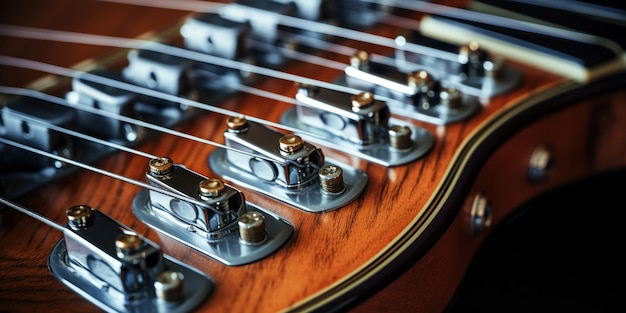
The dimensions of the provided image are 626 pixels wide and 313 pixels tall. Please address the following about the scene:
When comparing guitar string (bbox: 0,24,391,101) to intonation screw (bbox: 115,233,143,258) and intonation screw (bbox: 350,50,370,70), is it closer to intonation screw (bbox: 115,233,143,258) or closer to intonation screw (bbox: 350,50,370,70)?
intonation screw (bbox: 350,50,370,70)

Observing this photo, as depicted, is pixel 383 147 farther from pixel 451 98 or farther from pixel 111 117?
pixel 111 117

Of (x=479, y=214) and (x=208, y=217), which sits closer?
(x=208, y=217)

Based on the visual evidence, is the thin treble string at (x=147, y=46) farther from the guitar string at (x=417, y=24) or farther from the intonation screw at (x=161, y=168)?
the intonation screw at (x=161, y=168)

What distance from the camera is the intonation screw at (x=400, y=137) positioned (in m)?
0.75

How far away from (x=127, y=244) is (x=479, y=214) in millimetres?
368

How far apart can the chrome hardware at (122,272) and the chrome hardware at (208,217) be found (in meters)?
0.03

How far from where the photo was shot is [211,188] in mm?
622

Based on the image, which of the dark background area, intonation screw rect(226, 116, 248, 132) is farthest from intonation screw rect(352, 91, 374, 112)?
the dark background area

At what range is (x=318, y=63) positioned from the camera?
0.96 metres

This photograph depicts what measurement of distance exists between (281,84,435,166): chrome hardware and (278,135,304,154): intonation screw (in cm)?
9

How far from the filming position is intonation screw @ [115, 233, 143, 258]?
56 cm

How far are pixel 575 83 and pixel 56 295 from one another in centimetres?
63

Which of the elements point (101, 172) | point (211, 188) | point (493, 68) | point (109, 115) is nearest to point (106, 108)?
point (109, 115)

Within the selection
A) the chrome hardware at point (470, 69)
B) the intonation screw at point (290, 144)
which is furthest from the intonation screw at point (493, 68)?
the intonation screw at point (290, 144)
